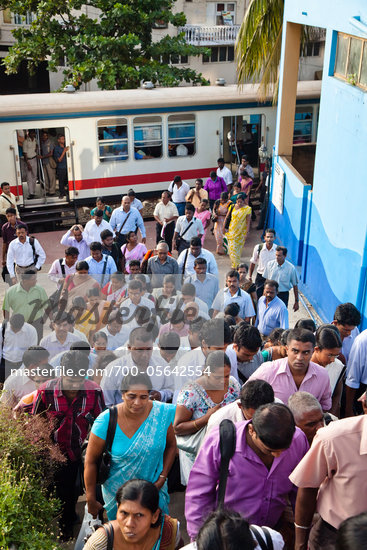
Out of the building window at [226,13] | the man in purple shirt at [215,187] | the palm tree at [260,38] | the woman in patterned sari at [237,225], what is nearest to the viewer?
the woman in patterned sari at [237,225]

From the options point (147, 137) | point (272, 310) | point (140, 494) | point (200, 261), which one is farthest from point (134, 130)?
point (140, 494)

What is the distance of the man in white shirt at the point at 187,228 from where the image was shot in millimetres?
9266

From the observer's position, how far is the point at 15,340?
593 cm

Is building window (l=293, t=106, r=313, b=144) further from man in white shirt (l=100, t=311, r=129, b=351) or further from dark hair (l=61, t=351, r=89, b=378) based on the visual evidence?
dark hair (l=61, t=351, r=89, b=378)

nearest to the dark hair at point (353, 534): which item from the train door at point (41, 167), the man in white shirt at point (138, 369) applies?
the man in white shirt at point (138, 369)

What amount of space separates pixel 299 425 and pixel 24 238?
5.39 m

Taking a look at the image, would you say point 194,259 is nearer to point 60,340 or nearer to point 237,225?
point 60,340

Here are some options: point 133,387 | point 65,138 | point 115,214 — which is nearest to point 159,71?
point 65,138

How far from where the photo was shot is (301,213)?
33.0 feet

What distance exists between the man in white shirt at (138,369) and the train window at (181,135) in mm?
8927

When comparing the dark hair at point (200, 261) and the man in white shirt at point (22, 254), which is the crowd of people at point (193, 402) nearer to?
the dark hair at point (200, 261)

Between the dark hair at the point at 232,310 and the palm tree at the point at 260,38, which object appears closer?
the dark hair at the point at 232,310

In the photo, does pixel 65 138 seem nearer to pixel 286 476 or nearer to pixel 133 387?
pixel 133 387

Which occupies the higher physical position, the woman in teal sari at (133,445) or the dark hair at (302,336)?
the dark hair at (302,336)
